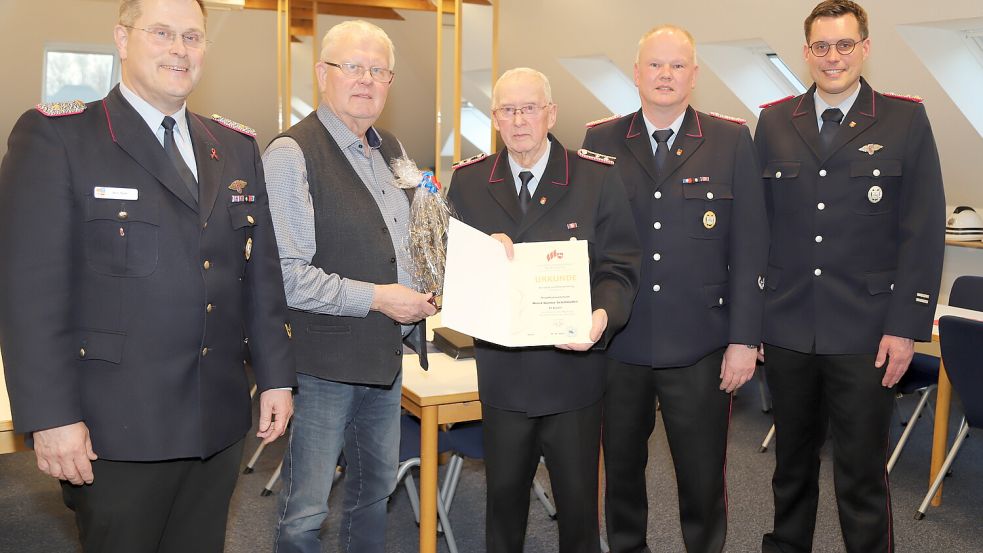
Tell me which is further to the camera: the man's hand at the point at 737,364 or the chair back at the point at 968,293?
the chair back at the point at 968,293

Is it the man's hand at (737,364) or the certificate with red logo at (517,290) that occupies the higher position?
the certificate with red logo at (517,290)

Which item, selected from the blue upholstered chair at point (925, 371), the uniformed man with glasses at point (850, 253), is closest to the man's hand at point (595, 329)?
the uniformed man with glasses at point (850, 253)

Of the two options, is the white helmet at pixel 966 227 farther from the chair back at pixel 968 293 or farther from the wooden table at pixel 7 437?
the wooden table at pixel 7 437

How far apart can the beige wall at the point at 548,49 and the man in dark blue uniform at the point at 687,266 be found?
102 inches

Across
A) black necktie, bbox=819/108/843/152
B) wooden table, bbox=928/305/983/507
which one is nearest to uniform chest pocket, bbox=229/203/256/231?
black necktie, bbox=819/108/843/152

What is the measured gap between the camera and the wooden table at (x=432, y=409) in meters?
2.67

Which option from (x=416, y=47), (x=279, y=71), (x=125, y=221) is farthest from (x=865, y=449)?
(x=279, y=71)

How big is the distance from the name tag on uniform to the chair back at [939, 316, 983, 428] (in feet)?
9.84

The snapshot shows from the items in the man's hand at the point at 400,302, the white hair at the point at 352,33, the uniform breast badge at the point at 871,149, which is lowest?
the man's hand at the point at 400,302

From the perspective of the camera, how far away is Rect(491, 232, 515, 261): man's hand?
2.09 m

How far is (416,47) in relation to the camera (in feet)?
22.5

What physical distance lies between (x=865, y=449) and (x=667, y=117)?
1.19 meters

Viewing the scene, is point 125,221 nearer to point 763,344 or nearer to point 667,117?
point 667,117

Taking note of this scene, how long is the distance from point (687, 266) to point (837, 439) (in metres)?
0.76
